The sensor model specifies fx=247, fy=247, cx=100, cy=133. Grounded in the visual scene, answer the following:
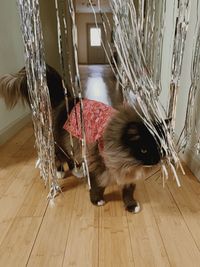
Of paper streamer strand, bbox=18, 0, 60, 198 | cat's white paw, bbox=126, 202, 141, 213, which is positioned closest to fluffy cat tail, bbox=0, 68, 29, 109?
paper streamer strand, bbox=18, 0, 60, 198

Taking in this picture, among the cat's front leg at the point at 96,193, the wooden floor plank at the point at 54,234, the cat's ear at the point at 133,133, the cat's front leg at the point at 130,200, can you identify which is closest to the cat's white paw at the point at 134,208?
the cat's front leg at the point at 130,200

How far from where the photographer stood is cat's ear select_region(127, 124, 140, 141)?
90cm

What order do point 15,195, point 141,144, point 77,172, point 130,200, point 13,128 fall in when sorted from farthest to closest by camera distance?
point 13,128
point 77,172
point 15,195
point 130,200
point 141,144

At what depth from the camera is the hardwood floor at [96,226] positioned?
0.86 meters

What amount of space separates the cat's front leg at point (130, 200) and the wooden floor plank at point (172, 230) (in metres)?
0.09

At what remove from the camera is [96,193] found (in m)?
1.13

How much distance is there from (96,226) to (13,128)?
51.0 inches

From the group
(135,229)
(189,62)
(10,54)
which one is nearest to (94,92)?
(10,54)

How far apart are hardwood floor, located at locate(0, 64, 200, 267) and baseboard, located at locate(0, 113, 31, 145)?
53 centimetres

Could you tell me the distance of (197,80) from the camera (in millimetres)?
1188

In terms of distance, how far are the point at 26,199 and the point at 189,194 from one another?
799 millimetres

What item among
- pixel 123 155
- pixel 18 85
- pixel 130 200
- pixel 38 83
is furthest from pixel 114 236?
pixel 18 85

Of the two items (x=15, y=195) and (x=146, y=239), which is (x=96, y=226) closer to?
(x=146, y=239)

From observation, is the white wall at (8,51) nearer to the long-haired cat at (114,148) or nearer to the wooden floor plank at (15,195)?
the wooden floor plank at (15,195)
